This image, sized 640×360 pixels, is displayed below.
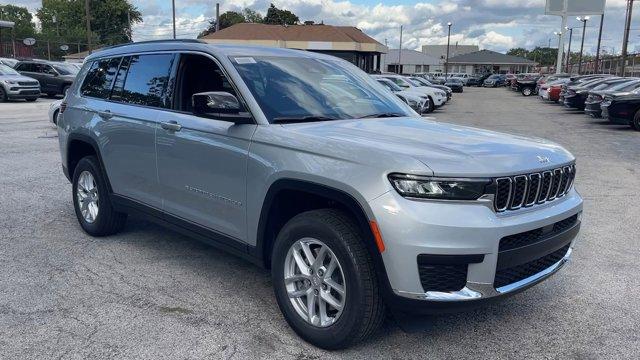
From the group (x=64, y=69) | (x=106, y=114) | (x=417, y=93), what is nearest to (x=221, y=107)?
(x=106, y=114)

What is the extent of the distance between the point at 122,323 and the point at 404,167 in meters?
2.20

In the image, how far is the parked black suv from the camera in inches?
1094

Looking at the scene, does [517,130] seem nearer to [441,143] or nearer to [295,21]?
[441,143]

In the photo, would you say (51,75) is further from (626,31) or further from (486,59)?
(486,59)

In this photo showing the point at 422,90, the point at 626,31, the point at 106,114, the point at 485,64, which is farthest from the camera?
the point at 485,64

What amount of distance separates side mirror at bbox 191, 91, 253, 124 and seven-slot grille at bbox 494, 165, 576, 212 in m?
1.70

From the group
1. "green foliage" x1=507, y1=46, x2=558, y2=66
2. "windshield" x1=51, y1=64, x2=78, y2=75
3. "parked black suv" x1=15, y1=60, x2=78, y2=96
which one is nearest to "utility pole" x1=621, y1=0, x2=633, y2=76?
"windshield" x1=51, y1=64, x2=78, y2=75

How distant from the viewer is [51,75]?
91.5ft

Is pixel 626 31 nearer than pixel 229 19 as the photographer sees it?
Yes

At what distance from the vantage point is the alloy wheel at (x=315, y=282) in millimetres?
3350

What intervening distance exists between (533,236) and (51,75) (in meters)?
29.1

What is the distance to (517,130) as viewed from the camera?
57.4 ft

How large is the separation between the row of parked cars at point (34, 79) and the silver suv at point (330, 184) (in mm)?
22937

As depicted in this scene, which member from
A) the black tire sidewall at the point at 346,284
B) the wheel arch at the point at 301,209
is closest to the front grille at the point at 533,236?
the wheel arch at the point at 301,209
